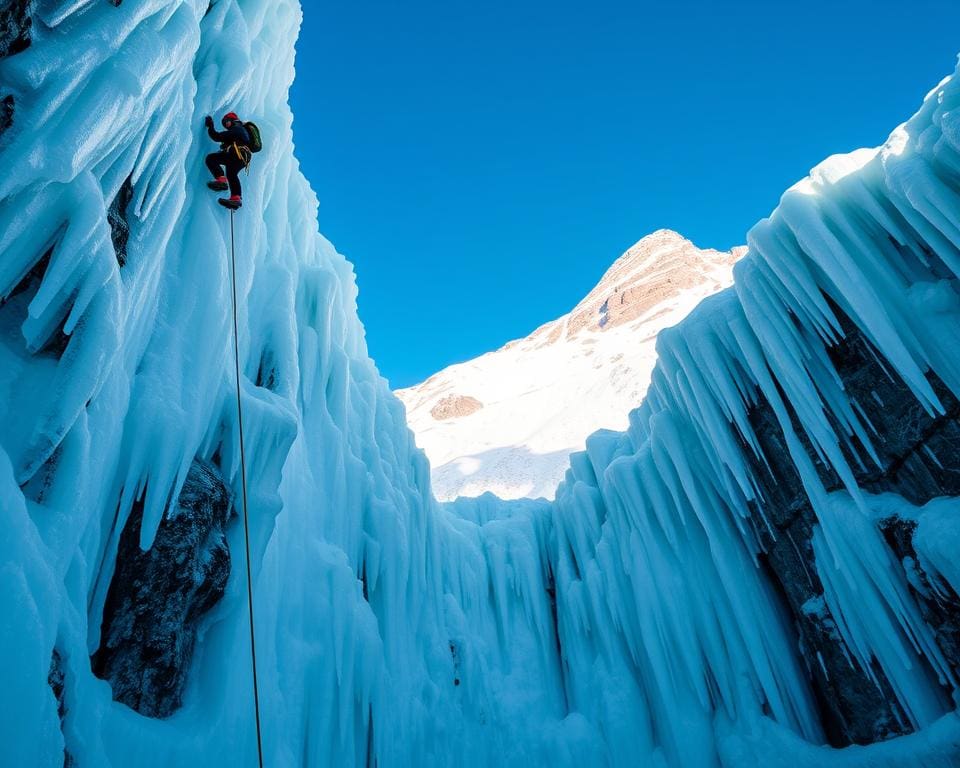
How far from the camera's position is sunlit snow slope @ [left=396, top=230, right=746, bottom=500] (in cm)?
2297

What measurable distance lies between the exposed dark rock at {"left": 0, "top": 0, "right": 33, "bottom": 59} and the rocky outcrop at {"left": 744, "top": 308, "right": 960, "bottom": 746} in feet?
27.6

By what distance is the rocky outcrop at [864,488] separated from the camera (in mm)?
5828

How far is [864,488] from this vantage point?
672 centimetres

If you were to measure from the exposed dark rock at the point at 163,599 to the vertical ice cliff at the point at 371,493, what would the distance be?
22 mm

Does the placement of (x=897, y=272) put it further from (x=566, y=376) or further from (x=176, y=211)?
(x=566, y=376)

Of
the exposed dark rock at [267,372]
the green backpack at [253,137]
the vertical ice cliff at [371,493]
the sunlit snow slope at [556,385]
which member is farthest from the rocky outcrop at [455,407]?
the green backpack at [253,137]

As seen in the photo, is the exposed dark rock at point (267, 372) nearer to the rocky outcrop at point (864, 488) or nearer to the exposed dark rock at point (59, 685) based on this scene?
the exposed dark rock at point (59, 685)

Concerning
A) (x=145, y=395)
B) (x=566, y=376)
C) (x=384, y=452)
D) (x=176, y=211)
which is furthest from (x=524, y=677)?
(x=566, y=376)

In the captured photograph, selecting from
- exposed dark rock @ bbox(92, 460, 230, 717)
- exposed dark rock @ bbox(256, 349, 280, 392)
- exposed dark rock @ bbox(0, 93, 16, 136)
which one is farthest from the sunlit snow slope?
exposed dark rock @ bbox(0, 93, 16, 136)

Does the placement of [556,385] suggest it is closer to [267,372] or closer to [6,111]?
[267,372]

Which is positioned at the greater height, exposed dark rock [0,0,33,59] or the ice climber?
the ice climber

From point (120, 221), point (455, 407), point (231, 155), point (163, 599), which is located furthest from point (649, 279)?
point (163, 599)

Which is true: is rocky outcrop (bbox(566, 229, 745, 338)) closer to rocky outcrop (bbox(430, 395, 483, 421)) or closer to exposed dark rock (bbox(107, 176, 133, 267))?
rocky outcrop (bbox(430, 395, 483, 421))

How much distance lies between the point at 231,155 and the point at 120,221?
1.58 m
